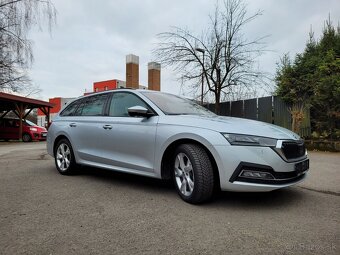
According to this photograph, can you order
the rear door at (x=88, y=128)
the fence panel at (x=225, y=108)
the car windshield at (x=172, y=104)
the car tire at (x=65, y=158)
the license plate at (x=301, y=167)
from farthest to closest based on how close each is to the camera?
the fence panel at (x=225, y=108), the car tire at (x=65, y=158), the rear door at (x=88, y=128), the car windshield at (x=172, y=104), the license plate at (x=301, y=167)

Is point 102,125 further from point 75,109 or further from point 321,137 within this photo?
point 321,137

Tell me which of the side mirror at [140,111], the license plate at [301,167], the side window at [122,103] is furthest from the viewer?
the side window at [122,103]

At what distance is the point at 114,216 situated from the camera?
130 inches

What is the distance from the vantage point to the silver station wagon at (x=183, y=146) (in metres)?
3.43

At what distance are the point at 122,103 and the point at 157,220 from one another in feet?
7.69

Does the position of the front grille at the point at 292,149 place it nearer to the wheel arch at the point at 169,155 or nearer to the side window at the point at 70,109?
the wheel arch at the point at 169,155

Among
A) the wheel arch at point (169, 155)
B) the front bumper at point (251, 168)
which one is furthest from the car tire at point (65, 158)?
the front bumper at point (251, 168)

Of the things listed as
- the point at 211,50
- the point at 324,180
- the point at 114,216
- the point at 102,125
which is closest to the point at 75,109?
the point at 102,125

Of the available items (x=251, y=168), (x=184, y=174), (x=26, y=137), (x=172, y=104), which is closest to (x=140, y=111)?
(x=172, y=104)

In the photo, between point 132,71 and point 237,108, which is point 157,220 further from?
point 132,71

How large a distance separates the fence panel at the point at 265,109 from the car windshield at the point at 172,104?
8.90 meters

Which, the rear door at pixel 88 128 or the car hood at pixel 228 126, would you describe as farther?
the rear door at pixel 88 128

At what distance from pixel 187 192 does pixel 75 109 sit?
132 inches

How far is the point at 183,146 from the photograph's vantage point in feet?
12.6
